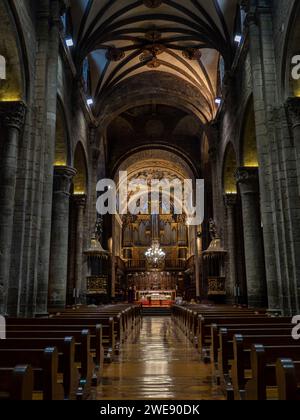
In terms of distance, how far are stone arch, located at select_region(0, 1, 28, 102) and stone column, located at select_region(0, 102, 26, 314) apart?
0.72 metres

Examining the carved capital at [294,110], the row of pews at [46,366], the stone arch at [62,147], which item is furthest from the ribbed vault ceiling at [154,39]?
the row of pews at [46,366]

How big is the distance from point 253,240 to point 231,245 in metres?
4.36

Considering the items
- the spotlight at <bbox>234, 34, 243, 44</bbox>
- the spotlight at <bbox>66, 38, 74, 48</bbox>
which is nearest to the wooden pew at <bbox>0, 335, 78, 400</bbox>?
the spotlight at <bbox>66, 38, 74, 48</bbox>

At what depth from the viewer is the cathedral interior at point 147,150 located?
22.9 feet

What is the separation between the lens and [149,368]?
21.8ft

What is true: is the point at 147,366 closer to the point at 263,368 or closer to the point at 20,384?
the point at 263,368

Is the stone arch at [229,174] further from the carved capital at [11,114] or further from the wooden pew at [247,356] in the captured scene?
the wooden pew at [247,356]

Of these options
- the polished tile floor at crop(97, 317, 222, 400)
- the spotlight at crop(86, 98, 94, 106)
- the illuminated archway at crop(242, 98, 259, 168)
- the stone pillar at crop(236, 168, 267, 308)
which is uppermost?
the spotlight at crop(86, 98, 94, 106)

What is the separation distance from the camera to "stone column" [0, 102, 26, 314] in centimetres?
981

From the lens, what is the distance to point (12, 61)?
1128 cm

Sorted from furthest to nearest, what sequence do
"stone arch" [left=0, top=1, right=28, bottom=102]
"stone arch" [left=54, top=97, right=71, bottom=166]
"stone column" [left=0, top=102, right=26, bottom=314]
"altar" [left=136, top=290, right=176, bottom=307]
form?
"altar" [left=136, top=290, right=176, bottom=307] < "stone arch" [left=54, top=97, right=71, bottom=166] < "stone arch" [left=0, top=1, right=28, bottom=102] < "stone column" [left=0, top=102, right=26, bottom=314]

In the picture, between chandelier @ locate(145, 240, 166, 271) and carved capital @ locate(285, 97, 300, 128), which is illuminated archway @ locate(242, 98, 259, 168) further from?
chandelier @ locate(145, 240, 166, 271)

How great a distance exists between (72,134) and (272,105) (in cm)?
965

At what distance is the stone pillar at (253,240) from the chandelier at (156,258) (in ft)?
80.5
